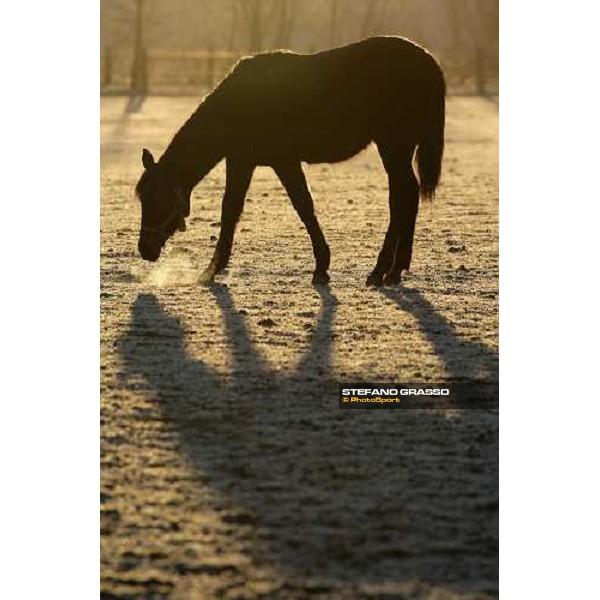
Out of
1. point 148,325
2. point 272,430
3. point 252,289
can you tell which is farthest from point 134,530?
point 252,289

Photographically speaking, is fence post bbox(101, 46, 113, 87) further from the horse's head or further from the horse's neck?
the horse's head

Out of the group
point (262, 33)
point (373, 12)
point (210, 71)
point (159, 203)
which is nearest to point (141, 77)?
point (210, 71)

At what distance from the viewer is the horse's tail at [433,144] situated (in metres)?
8.95

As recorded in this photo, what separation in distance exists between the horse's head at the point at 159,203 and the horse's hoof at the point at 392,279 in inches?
52.6

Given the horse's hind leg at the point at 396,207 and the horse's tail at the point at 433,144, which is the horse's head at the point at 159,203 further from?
the horse's tail at the point at 433,144

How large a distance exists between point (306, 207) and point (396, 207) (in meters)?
0.59

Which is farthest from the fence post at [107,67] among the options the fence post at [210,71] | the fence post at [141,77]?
the fence post at [210,71]

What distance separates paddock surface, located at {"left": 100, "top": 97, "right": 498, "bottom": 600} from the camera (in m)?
4.60

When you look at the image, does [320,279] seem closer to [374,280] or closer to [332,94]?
[374,280]

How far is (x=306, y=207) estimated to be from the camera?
9.04 meters

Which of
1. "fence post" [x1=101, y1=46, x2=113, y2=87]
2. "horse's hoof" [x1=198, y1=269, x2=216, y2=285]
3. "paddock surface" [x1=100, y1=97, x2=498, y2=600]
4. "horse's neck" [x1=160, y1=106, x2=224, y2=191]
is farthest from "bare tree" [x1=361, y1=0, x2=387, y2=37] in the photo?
"fence post" [x1=101, y1=46, x2=113, y2=87]

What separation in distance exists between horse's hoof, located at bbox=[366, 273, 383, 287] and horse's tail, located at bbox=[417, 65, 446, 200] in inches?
27.8
